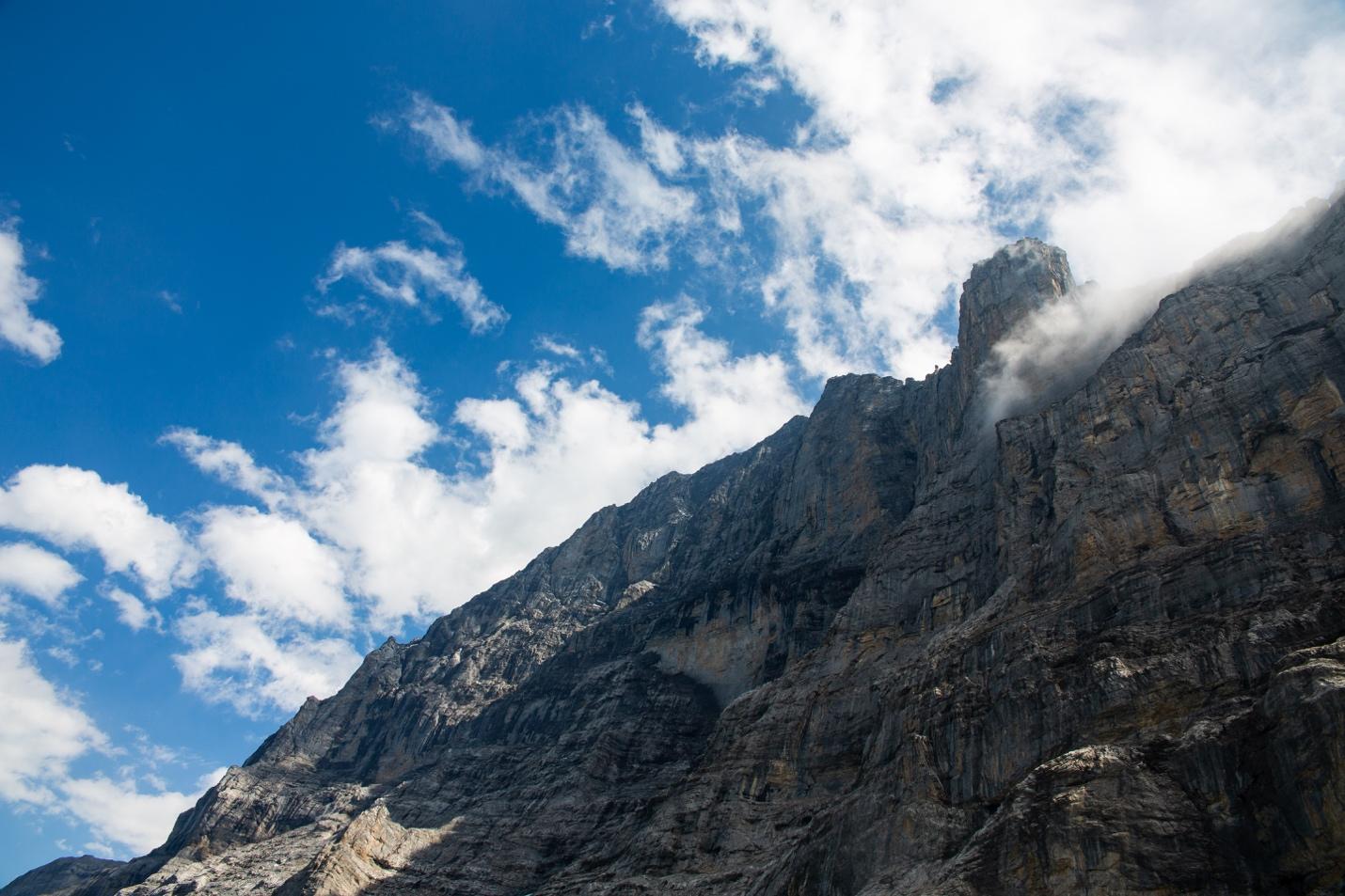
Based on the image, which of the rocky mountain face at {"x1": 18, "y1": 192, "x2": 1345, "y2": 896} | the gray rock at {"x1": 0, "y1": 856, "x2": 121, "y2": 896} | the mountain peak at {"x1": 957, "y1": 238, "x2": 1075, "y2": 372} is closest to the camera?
the rocky mountain face at {"x1": 18, "y1": 192, "x2": 1345, "y2": 896}

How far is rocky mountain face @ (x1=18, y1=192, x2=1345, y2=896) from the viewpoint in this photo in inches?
1406

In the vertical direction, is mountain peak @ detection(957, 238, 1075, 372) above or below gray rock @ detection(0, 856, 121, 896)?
above

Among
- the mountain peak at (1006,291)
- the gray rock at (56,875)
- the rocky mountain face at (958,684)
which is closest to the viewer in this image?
the rocky mountain face at (958,684)

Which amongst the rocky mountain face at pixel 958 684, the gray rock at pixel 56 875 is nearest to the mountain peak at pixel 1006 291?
the rocky mountain face at pixel 958 684

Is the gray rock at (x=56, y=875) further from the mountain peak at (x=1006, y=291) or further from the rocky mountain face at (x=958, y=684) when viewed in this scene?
the mountain peak at (x=1006, y=291)

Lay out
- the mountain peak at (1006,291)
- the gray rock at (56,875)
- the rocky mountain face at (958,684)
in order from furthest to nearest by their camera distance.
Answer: the gray rock at (56,875)
the mountain peak at (1006,291)
the rocky mountain face at (958,684)

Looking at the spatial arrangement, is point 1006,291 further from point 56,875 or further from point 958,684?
point 56,875

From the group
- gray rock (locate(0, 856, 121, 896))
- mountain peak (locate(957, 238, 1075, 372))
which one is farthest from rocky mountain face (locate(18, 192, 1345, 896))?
gray rock (locate(0, 856, 121, 896))

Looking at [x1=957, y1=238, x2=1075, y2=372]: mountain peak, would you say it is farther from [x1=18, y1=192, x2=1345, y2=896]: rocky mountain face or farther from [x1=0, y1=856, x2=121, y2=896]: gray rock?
[x1=0, y1=856, x2=121, y2=896]: gray rock

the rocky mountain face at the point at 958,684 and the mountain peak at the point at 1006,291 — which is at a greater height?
the mountain peak at the point at 1006,291

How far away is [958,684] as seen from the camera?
5162cm

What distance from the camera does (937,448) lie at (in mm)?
99312

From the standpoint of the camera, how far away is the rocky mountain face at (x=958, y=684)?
1406 inches

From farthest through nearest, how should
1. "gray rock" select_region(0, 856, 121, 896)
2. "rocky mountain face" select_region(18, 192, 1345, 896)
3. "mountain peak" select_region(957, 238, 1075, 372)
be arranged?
"gray rock" select_region(0, 856, 121, 896), "mountain peak" select_region(957, 238, 1075, 372), "rocky mountain face" select_region(18, 192, 1345, 896)
